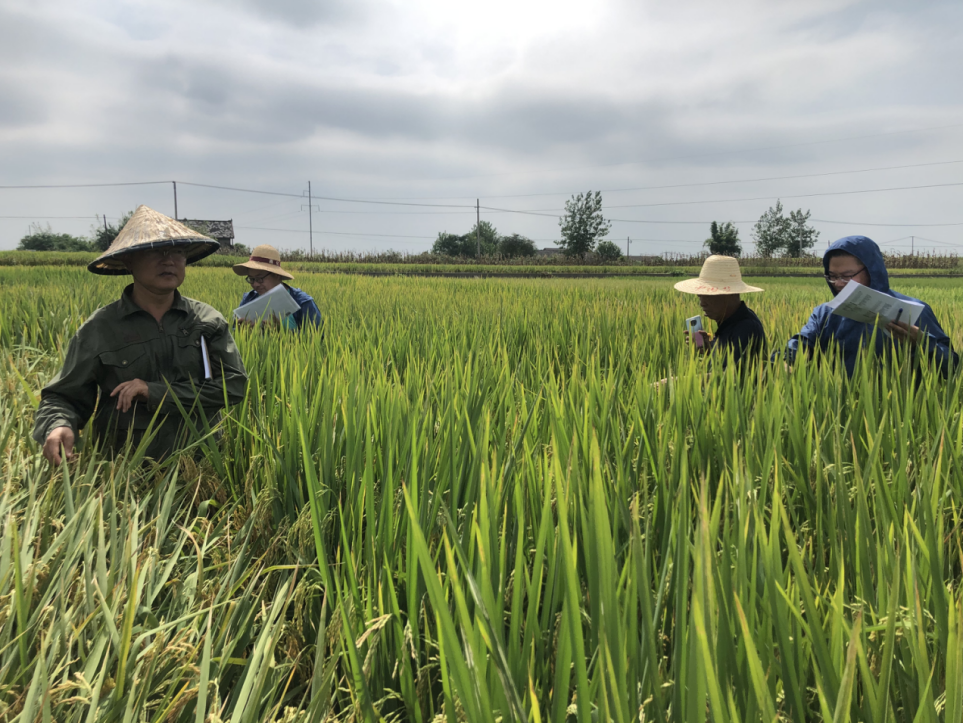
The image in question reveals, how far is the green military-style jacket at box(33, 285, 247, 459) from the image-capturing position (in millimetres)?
1912

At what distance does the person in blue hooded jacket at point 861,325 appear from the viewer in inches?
94.4

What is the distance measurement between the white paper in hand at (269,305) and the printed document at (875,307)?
3.10 m

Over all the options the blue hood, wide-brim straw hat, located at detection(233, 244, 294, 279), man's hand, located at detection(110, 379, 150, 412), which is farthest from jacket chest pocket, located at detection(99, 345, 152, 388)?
the blue hood

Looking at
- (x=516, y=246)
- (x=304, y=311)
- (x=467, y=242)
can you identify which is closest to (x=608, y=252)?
(x=516, y=246)

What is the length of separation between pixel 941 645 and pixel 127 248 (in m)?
2.19

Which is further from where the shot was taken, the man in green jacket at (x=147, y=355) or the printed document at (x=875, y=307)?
the printed document at (x=875, y=307)

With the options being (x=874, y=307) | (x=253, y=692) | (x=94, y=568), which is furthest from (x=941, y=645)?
(x=874, y=307)

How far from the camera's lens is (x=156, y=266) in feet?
6.49

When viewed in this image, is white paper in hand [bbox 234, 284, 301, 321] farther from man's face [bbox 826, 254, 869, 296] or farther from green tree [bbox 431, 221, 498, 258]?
green tree [bbox 431, 221, 498, 258]

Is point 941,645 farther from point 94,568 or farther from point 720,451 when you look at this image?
point 94,568

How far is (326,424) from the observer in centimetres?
158

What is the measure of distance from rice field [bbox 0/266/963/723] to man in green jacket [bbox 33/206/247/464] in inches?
6.5

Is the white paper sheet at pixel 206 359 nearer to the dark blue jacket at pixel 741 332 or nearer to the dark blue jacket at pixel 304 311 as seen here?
the dark blue jacket at pixel 304 311

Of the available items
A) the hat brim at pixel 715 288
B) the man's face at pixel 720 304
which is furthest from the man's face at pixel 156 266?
the man's face at pixel 720 304
